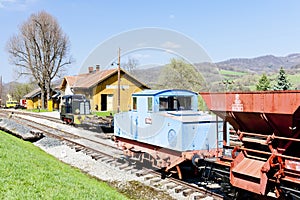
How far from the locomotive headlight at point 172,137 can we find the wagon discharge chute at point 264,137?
1.81m

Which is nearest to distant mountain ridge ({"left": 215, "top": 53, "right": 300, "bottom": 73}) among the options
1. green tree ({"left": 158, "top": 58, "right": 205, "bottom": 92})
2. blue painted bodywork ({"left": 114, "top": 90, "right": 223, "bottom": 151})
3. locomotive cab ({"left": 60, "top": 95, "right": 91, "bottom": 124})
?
green tree ({"left": 158, "top": 58, "right": 205, "bottom": 92})

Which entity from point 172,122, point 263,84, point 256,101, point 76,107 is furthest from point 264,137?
point 263,84

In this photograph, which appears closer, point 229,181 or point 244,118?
point 244,118

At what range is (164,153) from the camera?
33.0ft

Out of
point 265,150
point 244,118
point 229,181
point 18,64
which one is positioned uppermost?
point 18,64

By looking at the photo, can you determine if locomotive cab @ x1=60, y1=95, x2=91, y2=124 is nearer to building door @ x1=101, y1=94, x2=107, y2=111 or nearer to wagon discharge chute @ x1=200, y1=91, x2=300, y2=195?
building door @ x1=101, y1=94, x2=107, y2=111

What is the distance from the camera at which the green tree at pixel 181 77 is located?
2119 cm

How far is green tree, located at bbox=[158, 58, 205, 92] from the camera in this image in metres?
21.2

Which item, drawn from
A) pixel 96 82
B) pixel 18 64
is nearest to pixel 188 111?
pixel 96 82

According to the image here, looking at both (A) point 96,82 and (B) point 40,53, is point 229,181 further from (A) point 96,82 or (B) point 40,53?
(B) point 40,53

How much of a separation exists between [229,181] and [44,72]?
5050cm

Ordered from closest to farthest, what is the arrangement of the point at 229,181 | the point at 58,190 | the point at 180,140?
the point at 58,190, the point at 229,181, the point at 180,140

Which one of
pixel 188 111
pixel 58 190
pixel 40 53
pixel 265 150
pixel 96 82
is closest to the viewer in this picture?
pixel 58 190

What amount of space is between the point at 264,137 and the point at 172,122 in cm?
298
